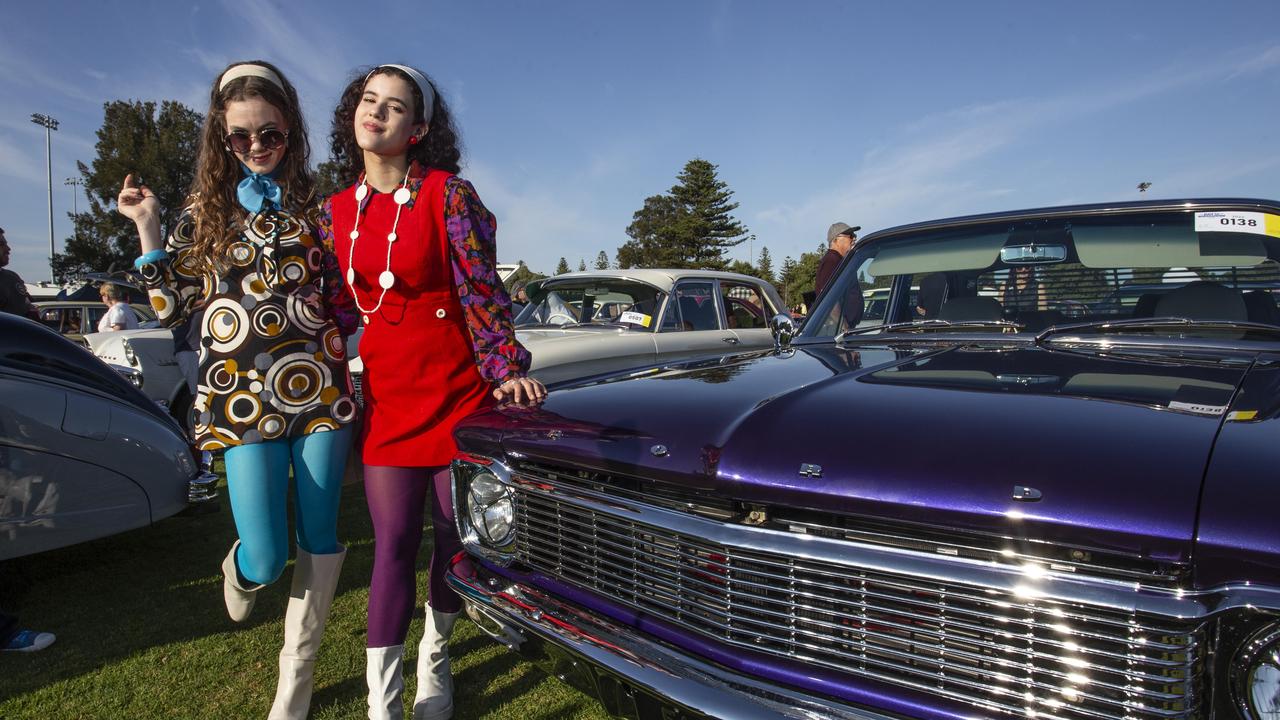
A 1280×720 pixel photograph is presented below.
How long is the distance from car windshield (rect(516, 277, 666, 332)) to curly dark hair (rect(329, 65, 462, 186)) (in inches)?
139

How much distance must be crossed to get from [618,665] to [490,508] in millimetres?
593

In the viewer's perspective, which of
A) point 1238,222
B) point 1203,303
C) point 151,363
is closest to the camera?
point 1203,303

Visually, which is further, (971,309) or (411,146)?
(971,309)

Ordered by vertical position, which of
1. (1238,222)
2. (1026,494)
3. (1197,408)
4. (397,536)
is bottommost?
(397,536)

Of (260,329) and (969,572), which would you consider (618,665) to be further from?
(260,329)

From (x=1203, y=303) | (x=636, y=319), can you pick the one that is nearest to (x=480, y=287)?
(x=1203, y=303)

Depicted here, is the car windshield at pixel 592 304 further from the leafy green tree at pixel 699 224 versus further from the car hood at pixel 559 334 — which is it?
the leafy green tree at pixel 699 224

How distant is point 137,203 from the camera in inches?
80.2

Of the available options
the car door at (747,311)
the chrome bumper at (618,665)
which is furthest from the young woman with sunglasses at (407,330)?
the car door at (747,311)

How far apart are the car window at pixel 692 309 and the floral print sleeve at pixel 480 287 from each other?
3.76 meters

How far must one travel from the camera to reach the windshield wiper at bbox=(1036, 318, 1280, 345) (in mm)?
2000

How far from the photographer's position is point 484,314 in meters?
2.06

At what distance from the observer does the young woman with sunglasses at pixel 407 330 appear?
79.7 inches

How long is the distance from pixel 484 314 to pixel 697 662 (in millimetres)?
1103
